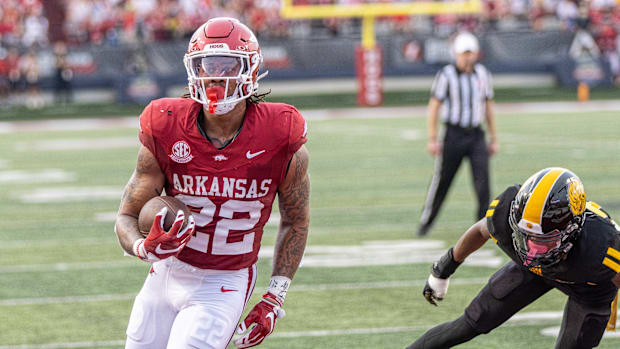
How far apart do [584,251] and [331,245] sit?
431 cm

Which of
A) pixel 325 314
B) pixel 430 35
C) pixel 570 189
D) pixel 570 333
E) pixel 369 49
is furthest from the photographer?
pixel 430 35

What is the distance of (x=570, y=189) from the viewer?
369 cm

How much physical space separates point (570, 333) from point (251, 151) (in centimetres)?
154

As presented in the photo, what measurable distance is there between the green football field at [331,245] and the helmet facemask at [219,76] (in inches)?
86.7

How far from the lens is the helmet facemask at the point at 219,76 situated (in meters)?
3.38

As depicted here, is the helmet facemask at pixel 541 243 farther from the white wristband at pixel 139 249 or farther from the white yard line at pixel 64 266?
the white yard line at pixel 64 266

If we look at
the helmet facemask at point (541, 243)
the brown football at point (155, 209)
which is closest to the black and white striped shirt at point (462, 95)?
the helmet facemask at point (541, 243)

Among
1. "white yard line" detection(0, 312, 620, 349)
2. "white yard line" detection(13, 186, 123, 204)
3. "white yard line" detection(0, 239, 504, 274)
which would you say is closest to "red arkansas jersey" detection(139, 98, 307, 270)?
"white yard line" detection(0, 312, 620, 349)

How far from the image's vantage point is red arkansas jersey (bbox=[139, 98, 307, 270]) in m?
3.46

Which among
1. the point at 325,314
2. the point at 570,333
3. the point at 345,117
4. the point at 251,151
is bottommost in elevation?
the point at 345,117

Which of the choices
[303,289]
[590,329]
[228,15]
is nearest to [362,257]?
[303,289]

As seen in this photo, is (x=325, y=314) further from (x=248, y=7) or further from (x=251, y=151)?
(x=248, y=7)

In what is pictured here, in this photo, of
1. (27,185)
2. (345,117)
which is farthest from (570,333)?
(345,117)

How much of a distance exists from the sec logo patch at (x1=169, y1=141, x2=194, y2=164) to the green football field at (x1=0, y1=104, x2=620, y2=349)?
6.84 ft
